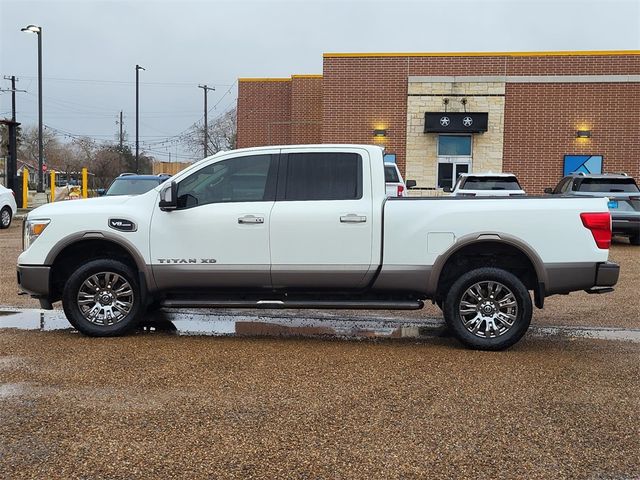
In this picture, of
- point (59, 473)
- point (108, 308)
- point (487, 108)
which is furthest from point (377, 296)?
point (487, 108)

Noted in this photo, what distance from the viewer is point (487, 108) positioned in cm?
2508

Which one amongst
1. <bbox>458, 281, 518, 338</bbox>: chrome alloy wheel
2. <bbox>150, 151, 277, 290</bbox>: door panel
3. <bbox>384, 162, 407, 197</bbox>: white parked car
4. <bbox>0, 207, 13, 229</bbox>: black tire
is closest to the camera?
<bbox>458, 281, 518, 338</bbox>: chrome alloy wheel

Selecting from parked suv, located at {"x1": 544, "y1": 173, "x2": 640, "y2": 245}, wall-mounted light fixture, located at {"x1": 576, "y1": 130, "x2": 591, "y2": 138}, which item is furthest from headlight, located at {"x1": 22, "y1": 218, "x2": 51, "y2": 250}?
wall-mounted light fixture, located at {"x1": 576, "y1": 130, "x2": 591, "y2": 138}

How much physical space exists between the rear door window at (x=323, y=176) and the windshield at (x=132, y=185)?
9.63 meters

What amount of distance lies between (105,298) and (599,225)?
16.4ft

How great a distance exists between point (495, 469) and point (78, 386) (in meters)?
3.23

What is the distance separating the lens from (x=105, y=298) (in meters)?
6.94

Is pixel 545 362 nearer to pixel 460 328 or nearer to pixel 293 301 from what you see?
pixel 460 328

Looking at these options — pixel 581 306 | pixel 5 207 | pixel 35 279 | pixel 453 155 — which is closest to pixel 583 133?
pixel 453 155

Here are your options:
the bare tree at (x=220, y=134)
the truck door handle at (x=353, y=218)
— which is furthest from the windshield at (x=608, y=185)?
the bare tree at (x=220, y=134)

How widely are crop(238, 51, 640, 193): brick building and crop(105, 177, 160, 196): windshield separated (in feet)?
36.4

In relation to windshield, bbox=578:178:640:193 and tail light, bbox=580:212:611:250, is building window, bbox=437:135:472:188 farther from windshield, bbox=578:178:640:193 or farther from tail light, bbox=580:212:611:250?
tail light, bbox=580:212:611:250

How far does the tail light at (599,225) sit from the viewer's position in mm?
6402

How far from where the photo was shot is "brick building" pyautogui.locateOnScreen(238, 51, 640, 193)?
80.6ft
